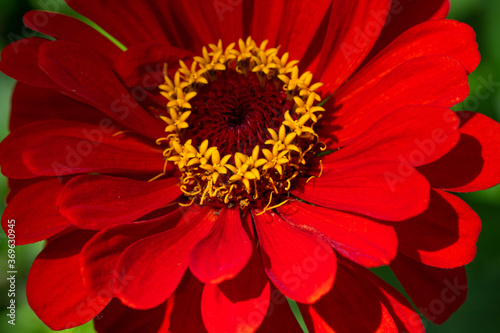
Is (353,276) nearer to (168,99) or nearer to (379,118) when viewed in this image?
(379,118)

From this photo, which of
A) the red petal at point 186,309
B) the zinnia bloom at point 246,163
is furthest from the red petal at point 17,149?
the red petal at point 186,309

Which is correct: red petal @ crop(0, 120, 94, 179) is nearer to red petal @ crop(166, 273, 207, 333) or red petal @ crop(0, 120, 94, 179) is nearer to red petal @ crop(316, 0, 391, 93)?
red petal @ crop(166, 273, 207, 333)

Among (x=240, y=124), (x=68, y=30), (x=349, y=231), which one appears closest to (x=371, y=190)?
(x=349, y=231)

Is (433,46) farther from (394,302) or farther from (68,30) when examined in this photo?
(68,30)

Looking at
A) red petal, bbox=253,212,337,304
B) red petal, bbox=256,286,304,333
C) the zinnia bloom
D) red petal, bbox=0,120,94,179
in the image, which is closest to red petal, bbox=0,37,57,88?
the zinnia bloom

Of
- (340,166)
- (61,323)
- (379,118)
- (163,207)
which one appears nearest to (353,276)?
(340,166)

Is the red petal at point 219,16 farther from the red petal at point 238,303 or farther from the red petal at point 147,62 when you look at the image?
the red petal at point 238,303

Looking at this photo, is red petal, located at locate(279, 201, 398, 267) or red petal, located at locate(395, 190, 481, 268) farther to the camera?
red petal, located at locate(395, 190, 481, 268)
